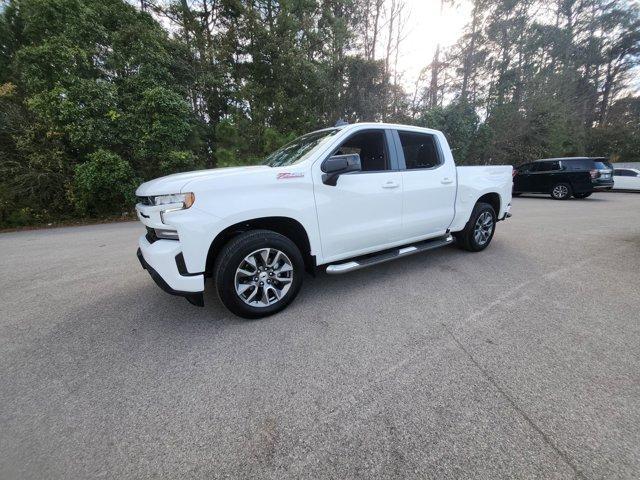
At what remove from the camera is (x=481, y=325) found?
8.31ft

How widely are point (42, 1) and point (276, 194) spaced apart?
1211 cm

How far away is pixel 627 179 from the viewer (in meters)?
13.6

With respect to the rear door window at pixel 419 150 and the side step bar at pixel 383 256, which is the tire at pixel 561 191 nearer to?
the side step bar at pixel 383 256

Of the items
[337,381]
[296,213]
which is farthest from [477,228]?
[337,381]

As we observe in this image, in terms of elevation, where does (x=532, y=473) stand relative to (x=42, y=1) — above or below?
below

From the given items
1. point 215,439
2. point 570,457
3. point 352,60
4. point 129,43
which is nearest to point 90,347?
point 215,439

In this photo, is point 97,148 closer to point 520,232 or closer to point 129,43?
point 129,43

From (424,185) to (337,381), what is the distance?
265 centimetres

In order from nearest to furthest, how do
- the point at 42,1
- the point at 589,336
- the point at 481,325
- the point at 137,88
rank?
the point at 589,336
the point at 481,325
the point at 42,1
the point at 137,88

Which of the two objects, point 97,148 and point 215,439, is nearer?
point 215,439

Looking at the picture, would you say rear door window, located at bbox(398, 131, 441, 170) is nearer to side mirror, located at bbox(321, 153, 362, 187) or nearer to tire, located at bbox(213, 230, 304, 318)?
side mirror, located at bbox(321, 153, 362, 187)

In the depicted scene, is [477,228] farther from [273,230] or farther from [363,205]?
[273,230]

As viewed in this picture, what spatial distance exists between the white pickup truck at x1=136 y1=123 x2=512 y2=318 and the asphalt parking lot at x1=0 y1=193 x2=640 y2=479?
451 millimetres

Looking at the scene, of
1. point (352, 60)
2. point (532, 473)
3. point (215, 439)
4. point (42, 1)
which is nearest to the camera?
point (532, 473)
